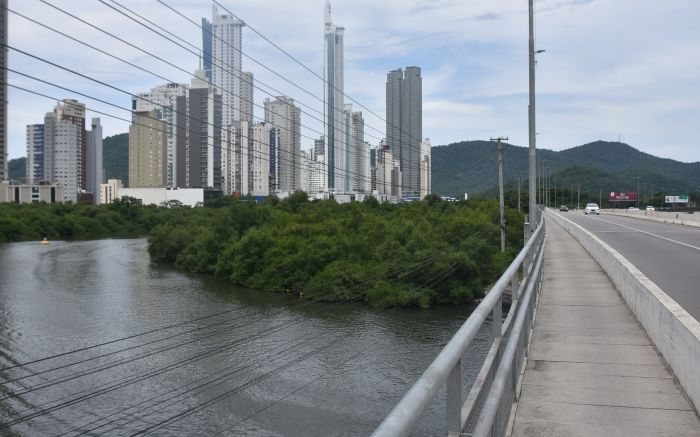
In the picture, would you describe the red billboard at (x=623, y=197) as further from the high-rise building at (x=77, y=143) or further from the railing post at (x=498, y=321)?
the high-rise building at (x=77, y=143)

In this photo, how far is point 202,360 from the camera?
99.3 ft

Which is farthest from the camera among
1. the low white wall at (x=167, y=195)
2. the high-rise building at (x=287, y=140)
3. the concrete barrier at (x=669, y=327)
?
the low white wall at (x=167, y=195)

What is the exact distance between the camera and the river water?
23.0m

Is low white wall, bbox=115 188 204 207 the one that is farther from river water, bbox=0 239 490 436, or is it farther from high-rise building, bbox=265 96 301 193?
river water, bbox=0 239 490 436

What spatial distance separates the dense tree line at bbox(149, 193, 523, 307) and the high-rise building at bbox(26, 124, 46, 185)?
466ft

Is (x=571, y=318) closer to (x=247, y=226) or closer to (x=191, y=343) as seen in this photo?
(x=191, y=343)

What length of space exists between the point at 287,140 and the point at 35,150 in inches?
3852

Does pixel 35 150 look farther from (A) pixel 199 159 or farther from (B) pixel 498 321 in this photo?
(B) pixel 498 321

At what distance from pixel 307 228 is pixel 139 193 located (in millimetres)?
101622

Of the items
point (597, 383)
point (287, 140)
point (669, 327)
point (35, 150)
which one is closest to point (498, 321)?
point (597, 383)

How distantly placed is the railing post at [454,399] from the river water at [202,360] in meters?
19.8

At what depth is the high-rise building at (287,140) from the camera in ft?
438

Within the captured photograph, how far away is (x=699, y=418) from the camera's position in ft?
14.3

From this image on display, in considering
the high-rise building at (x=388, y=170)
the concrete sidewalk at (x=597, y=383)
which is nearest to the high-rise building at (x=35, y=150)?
the high-rise building at (x=388, y=170)
